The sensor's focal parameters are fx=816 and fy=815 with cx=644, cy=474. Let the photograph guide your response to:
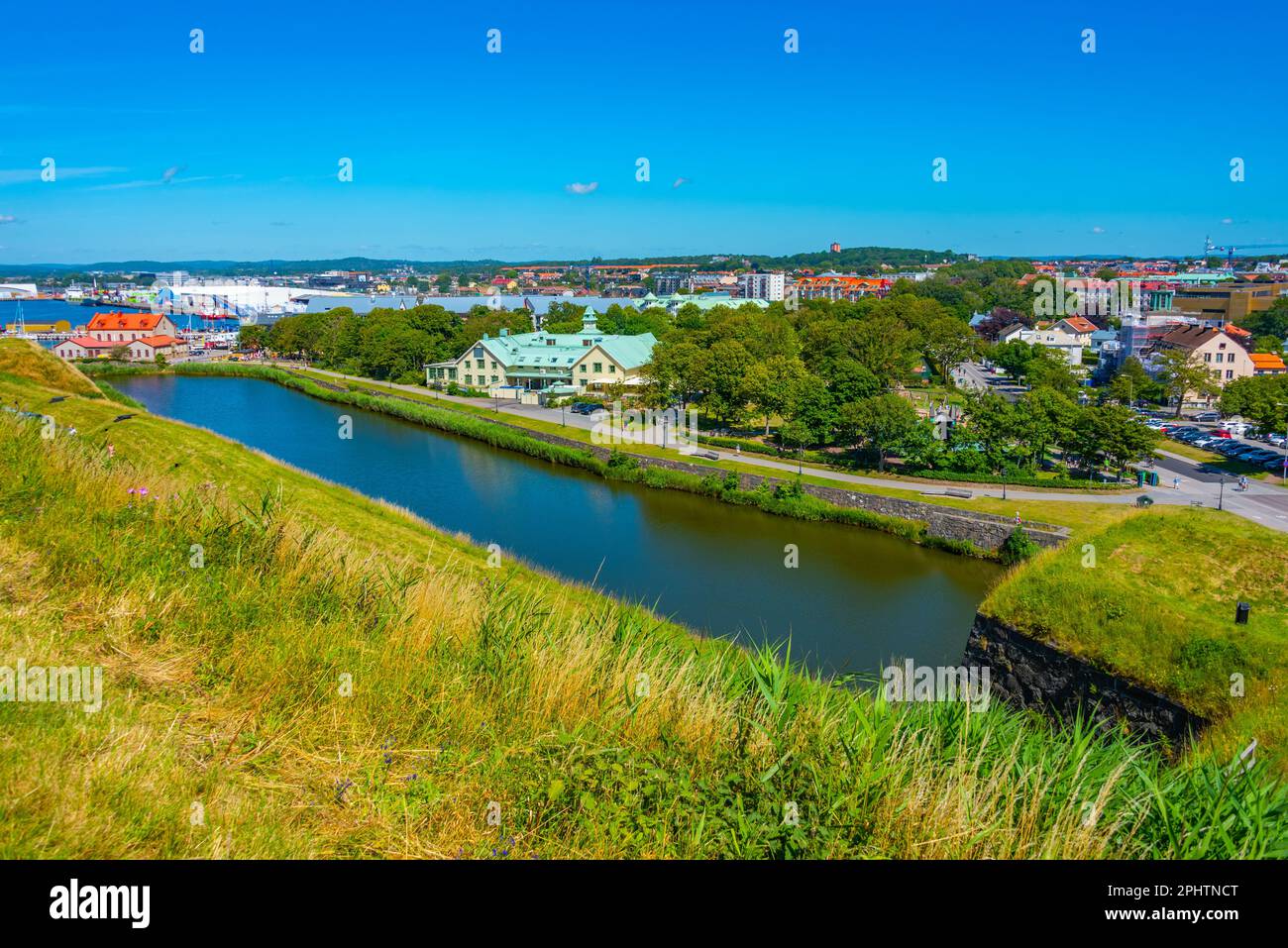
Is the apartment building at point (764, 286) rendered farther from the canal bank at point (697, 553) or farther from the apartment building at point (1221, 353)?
the canal bank at point (697, 553)

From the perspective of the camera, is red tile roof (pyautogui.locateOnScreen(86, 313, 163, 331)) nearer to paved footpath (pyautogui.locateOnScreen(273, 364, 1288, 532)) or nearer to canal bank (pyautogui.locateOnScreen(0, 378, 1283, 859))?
paved footpath (pyautogui.locateOnScreen(273, 364, 1288, 532))

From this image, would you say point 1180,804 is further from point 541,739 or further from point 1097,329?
point 1097,329

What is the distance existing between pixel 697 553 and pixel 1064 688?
306 inches

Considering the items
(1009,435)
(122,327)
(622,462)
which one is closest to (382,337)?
(122,327)

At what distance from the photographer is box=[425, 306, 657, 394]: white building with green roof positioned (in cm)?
3048

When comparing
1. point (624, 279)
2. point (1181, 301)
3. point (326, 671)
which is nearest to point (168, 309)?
point (624, 279)

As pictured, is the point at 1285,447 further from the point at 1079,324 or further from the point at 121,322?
the point at 121,322

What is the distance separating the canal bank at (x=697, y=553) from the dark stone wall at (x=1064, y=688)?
164cm

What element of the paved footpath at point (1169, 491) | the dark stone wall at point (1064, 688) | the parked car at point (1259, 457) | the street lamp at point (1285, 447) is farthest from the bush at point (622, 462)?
the parked car at point (1259, 457)

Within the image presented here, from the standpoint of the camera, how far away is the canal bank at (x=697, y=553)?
1131 cm

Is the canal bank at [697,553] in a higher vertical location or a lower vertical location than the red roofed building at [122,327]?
lower

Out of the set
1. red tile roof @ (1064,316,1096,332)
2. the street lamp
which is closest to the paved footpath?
the street lamp

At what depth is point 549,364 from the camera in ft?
104
